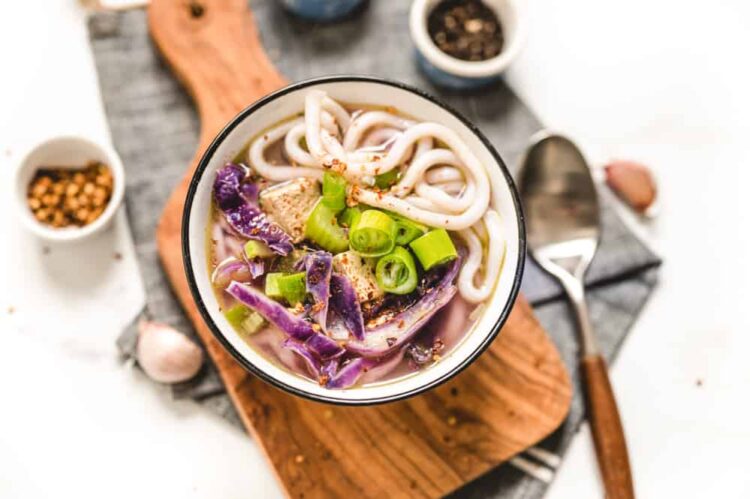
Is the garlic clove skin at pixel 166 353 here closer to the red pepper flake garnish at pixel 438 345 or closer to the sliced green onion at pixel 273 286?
the sliced green onion at pixel 273 286

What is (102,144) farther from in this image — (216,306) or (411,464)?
(411,464)

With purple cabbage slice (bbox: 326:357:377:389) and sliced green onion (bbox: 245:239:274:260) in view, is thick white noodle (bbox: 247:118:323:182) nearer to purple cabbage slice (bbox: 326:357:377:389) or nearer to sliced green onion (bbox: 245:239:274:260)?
sliced green onion (bbox: 245:239:274:260)

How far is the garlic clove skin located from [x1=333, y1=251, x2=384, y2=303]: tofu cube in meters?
0.68

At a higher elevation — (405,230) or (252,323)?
(405,230)

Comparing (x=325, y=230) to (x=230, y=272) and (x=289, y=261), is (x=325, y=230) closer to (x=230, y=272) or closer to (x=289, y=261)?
(x=289, y=261)

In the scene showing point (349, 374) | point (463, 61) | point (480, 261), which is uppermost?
point (463, 61)

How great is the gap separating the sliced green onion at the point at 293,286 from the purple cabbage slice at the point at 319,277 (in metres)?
0.02

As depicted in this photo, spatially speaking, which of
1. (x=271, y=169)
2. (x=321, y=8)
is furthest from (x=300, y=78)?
(x=271, y=169)

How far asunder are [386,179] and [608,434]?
3.95 feet

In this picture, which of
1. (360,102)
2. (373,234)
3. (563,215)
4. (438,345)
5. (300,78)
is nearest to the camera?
(373,234)

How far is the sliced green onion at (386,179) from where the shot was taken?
252 cm

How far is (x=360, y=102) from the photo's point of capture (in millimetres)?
2596

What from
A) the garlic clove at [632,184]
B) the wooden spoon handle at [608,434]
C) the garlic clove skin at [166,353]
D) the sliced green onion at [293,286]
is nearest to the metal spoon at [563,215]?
the wooden spoon handle at [608,434]

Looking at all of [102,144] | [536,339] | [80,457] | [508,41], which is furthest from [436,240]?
[80,457]
